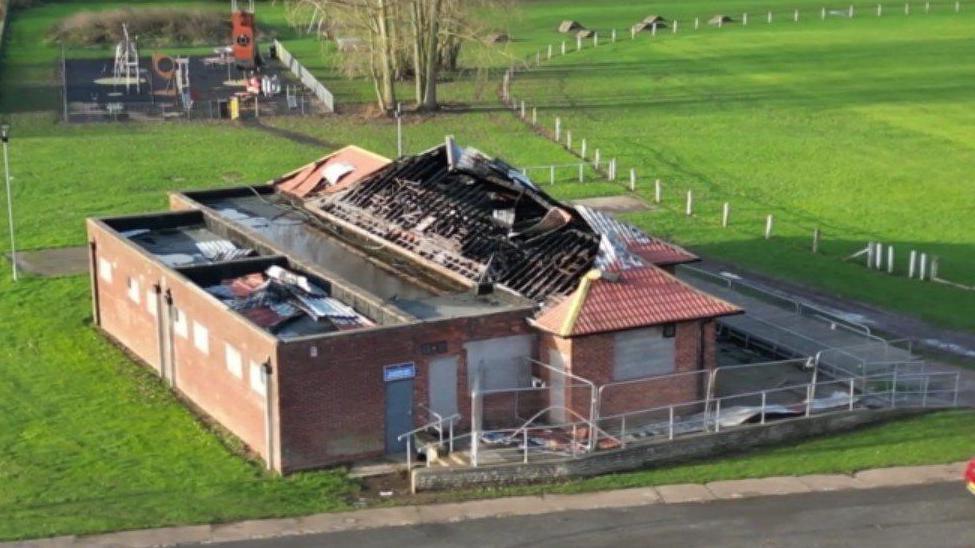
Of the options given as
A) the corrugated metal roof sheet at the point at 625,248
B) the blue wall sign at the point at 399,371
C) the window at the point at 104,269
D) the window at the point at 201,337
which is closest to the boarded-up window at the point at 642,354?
the corrugated metal roof sheet at the point at 625,248

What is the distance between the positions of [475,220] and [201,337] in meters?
7.79

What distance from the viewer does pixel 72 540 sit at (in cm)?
2989

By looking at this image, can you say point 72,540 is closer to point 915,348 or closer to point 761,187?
point 915,348

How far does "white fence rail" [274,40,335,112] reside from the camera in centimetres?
8275

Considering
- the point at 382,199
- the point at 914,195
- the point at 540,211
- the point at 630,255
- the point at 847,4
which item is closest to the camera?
the point at 630,255

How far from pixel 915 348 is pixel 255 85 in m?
50.8

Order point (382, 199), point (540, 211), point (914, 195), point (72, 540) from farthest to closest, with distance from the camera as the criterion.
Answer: point (914, 195) < point (382, 199) < point (540, 211) < point (72, 540)

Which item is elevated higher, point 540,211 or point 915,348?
point 540,211

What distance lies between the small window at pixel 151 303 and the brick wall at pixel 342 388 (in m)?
8.00

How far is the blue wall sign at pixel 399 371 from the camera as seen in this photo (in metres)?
33.9

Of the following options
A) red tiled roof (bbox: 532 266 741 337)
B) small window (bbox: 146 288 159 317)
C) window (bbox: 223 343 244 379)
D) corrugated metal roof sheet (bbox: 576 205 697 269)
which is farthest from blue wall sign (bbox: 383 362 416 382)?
small window (bbox: 146 288 159 317)

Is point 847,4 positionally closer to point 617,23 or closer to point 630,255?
point 617,23

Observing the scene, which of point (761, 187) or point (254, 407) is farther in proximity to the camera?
point (761, 187)

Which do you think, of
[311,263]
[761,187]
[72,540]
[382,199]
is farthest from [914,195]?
[72,540]
